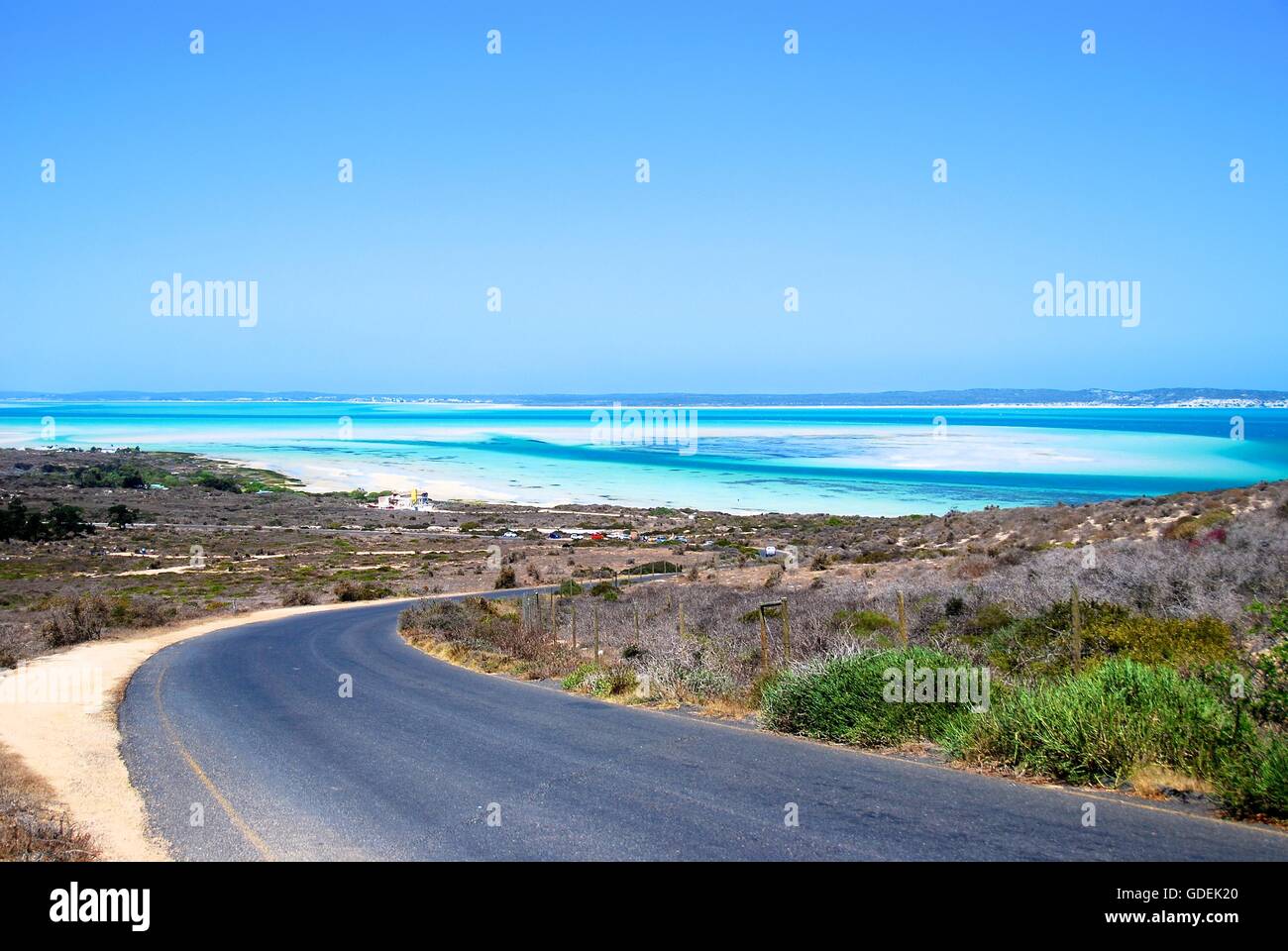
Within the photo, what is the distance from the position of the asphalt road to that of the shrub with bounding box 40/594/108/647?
40.2 ft

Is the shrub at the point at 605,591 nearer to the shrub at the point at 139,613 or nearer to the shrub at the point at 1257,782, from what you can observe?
the shrub at the point at 139,613

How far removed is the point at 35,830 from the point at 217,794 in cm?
198

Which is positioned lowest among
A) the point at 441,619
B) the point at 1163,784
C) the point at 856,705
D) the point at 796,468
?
the point at 796,468

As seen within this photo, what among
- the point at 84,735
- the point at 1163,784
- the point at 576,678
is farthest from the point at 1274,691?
the point at 84,735

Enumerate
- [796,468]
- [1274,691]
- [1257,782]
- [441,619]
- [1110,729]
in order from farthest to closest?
[796,468]
[441,619]
[1110,729]
[1274,691]
[1257,782]

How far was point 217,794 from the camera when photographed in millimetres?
9914

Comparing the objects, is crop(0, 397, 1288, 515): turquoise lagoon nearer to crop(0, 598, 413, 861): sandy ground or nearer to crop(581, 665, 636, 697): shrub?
crop(581, 665, 636, 697): shrub

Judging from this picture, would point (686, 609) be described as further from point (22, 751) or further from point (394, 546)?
point (394, 546)

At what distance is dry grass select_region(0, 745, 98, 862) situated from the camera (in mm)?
7492

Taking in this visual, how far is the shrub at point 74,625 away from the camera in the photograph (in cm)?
2561

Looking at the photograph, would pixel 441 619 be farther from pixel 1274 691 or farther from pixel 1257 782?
pixel 1257 782
